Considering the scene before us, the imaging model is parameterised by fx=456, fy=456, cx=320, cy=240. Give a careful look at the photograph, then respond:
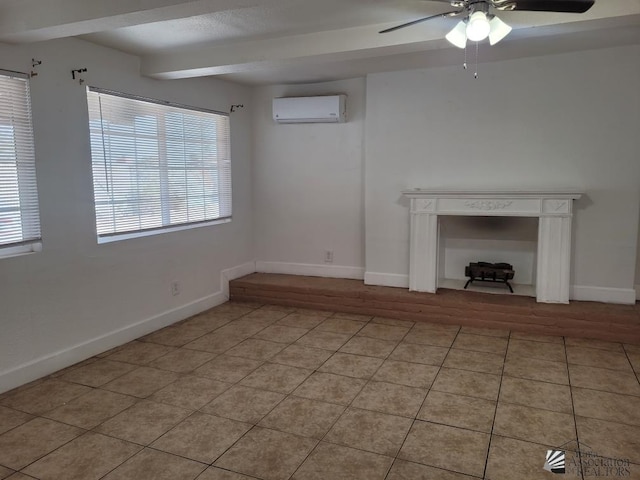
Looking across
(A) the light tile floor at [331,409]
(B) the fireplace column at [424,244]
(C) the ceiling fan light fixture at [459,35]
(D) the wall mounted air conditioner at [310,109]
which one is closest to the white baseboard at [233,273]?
(A) the light tile floor at [331,409]

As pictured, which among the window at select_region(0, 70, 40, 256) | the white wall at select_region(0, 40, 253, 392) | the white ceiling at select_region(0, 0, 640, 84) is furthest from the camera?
the white wall at select_region(0, 40, 253, 392)

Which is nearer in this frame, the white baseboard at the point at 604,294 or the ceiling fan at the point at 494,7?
the ceiling fan at the point at 494,7

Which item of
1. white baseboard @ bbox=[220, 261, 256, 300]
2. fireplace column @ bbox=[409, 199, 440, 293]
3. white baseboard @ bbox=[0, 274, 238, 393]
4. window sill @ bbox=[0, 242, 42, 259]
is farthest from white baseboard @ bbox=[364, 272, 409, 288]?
window sill @ bbox=[0, 242, 42, 259]

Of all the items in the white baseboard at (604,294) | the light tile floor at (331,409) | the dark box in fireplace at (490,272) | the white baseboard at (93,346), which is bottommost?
the light tile floor at (331,409)

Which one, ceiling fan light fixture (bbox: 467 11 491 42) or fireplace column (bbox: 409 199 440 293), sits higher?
ceiling fan light fixture (bbox: 467 11 491 42)

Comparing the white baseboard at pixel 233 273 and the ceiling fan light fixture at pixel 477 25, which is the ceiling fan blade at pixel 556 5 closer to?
the ceiling fan light fixture at pixel 477 25

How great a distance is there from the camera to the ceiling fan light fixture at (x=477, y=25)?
2.22 meters

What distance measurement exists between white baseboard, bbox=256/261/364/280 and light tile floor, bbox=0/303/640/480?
48.2 inches

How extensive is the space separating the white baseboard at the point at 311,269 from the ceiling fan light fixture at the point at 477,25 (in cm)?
301

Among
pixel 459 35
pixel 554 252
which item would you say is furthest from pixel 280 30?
pixel 554 252

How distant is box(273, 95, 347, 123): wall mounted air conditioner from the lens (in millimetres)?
4695

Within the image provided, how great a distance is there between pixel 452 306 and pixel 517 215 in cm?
97

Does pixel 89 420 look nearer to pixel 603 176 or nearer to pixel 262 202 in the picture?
Answer: pixel 262 202

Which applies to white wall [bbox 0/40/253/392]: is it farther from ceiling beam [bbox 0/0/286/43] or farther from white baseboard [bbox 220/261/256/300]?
white baseboard [bbox 220/261/256/300]
